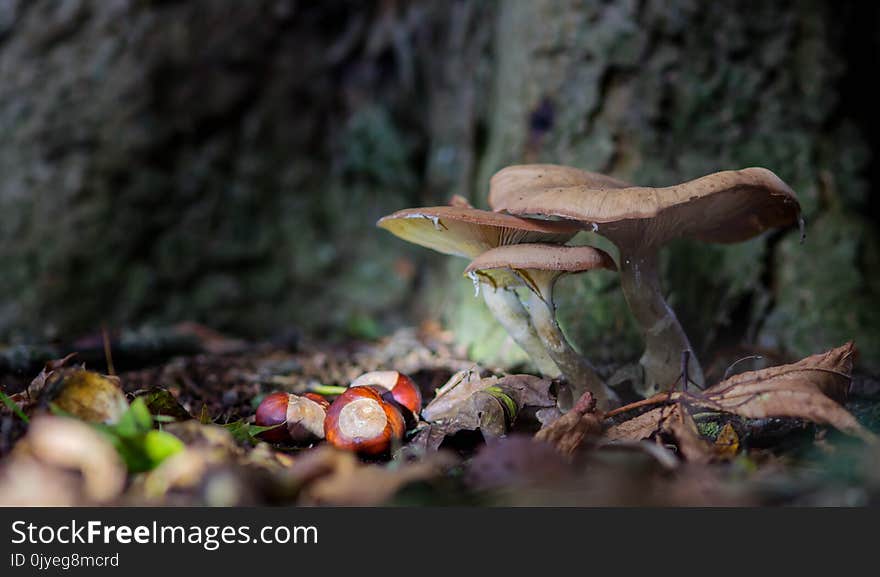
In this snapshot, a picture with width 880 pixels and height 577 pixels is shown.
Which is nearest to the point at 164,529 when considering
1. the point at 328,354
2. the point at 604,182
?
the point at 604,182

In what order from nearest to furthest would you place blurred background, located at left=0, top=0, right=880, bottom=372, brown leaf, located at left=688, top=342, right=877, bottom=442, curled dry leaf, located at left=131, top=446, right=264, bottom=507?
curled dry leaf, located at left=131, top=446, right=264, bottom=507, brown leaf, located at left=688, top=342, right=877, bottom=442, blurred background, located at left=0, top=0, right=880, bottom=372

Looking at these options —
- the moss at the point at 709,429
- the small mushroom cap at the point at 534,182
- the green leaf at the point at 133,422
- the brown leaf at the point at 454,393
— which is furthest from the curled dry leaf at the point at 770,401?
the green leaf at the point at 133,422

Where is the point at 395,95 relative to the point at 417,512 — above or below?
above

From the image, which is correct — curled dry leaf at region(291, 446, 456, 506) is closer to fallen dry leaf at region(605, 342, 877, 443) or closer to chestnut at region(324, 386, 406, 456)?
chestnut at region(324, 386, 406, 456)

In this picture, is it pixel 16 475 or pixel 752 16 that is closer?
pixel 16 475

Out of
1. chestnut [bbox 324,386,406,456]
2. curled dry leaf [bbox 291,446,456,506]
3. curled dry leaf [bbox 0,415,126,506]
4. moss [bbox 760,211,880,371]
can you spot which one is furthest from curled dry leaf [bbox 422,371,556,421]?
moss [bbox 760,211,880,371]

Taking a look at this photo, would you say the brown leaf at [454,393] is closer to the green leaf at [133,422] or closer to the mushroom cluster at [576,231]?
the mushroom cluster at [576,231]

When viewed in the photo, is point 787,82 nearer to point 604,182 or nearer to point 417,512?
point 604,182
